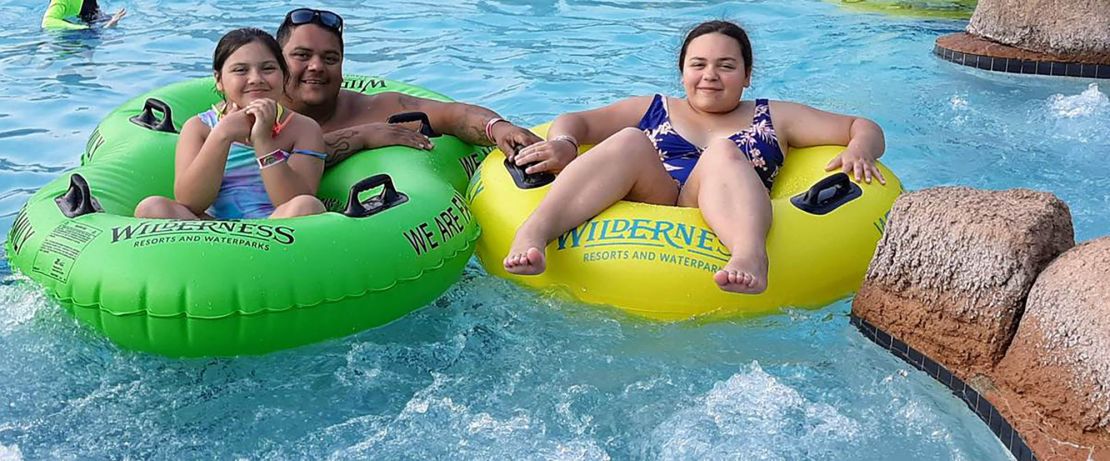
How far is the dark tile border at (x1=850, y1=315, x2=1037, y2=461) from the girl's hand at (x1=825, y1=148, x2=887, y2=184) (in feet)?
1.61

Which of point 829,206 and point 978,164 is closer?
point 829,206

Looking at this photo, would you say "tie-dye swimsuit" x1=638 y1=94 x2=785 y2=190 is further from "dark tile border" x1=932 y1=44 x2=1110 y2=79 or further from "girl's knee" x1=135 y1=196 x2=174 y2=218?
"dark tile border" x1=932 y1=44 x2=1110 y2=79

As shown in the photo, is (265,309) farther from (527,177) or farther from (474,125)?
(474,125)

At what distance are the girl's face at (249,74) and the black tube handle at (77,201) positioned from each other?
0.53 m

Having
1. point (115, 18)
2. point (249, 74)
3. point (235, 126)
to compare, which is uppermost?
point (249, 74)

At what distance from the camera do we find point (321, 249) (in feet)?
10.5

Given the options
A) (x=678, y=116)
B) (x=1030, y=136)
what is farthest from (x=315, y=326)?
(x=1030, y=136)

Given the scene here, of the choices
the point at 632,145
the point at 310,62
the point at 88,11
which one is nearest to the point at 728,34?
the point at 632,145

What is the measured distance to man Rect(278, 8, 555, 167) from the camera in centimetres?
409

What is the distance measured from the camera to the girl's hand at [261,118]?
11.4ft

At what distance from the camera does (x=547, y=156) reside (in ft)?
12.5

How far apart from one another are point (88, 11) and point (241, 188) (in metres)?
5.47

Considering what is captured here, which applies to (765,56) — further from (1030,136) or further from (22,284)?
(22,284)

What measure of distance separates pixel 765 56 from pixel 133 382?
17.4 feet
